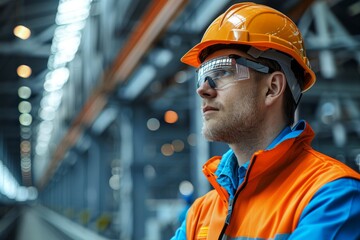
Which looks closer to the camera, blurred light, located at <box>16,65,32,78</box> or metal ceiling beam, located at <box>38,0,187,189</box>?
metal ceiling beam, located at <box>38,0,187,189</box>

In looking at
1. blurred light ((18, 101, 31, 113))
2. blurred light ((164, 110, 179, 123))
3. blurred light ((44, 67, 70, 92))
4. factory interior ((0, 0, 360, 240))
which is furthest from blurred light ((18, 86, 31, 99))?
blurred light ((164, 110, 179, 123))

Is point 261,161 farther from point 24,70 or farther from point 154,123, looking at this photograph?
point 154,123

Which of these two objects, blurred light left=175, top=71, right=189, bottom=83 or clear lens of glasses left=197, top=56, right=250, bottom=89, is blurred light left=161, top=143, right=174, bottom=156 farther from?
clear lens of glasses left=197, top=56, right=250, bottom=89

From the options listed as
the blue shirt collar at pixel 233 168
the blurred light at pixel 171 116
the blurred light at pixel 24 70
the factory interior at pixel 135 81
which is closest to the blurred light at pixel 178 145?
the factory interior at pixel 135 81

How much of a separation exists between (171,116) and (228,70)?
2009cm

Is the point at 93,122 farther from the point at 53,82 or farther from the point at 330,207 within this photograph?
the point at 330,207

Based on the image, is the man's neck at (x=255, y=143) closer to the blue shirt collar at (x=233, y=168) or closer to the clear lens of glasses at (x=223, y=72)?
the blue shirt collar at (x=233, y=168)

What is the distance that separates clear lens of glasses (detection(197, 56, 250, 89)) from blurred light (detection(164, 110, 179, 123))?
19243mm

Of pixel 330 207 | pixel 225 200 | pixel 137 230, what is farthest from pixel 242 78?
pixel 137 230

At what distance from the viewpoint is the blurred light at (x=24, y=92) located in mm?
24478

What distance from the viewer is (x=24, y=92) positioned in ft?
84.0

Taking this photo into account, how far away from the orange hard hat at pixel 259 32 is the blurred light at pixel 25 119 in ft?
105

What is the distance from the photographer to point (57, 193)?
120 feet

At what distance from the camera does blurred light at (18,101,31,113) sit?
28.6 m
